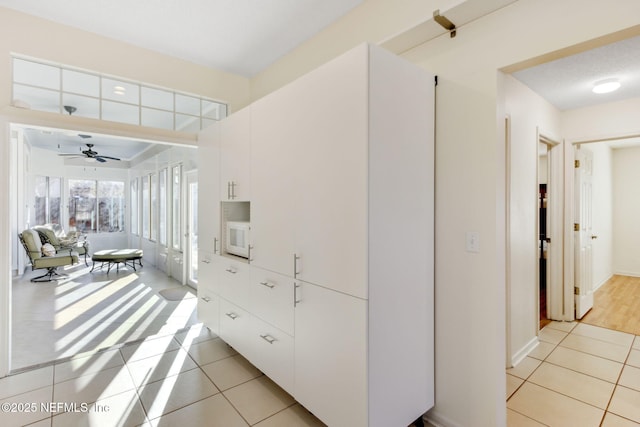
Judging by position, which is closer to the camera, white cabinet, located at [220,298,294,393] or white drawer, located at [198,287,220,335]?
white cabinet, located at [220,298,294,393]

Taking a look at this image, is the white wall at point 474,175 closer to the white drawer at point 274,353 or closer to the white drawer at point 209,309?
the white drawer at point 274,353

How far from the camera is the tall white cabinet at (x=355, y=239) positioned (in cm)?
158

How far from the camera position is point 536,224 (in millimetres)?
3199

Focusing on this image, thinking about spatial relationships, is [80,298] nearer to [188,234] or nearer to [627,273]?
[188,234]

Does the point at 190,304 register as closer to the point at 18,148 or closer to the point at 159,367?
the point at 159,367

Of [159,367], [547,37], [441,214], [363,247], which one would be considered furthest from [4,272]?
[547,37]

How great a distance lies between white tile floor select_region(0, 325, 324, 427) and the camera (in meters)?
2.02

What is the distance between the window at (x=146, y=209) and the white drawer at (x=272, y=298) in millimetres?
6306

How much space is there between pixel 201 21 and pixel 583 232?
196 inches

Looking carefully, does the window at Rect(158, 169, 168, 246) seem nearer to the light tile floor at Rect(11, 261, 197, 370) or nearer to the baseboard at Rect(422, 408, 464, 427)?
the light tile floor at Rect(11, 261, 197, 370)

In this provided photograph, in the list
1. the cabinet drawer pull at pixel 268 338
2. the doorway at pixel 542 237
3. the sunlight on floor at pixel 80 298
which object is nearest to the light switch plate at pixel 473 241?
the cabinet drawer pull at pixel 268 338

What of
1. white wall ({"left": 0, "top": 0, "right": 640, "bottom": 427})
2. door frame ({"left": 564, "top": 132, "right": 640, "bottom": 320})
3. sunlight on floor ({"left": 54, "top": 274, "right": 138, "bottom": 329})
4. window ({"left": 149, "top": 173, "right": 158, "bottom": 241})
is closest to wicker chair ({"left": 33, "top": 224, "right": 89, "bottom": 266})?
window ({"left": 149, "top": 173, "right": 158, "bottom": 241})

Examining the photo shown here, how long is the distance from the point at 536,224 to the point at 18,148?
8486mm

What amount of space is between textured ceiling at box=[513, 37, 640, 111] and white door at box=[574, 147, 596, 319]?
785 mm
